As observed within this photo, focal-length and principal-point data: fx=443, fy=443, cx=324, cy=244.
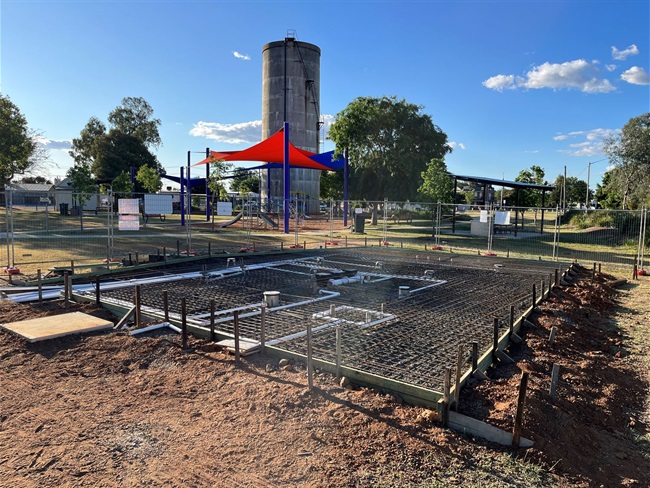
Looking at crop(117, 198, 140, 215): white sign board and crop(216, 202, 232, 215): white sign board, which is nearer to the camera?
crop(117, 198, 140, 215): white sign board

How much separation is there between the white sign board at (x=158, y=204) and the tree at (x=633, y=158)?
2951cm

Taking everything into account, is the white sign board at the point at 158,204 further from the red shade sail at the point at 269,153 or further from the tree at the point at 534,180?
the tree at the point at 534,180

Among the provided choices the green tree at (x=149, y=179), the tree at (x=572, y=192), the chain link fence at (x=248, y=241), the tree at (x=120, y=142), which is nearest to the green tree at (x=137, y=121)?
the tree at (x=120, y=142)

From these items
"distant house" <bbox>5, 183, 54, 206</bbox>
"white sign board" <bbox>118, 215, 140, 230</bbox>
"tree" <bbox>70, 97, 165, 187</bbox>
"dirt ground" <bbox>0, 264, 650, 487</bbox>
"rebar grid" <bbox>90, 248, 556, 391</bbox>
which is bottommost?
"dirt ground" <bbox>0, 264, 650, 487</bbox>

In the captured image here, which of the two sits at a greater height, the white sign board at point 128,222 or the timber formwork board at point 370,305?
the white sign board at point 128,222

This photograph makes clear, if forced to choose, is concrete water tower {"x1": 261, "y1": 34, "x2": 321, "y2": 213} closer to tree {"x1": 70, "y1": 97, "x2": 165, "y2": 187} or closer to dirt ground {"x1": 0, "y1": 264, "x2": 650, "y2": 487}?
tree {"x1": 70, "y1": 97, "x2": 165, "y2": 187}

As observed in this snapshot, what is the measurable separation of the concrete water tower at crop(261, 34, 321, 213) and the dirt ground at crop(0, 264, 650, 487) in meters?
42.2

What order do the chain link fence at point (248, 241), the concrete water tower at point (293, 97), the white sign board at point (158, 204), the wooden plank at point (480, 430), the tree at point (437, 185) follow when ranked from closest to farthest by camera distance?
the wooden plank at point (480, 430) → the chain link fence at point (248, 241) → the white sign board at point (158, 204) → the tree at point (437, 185) → the concrete water tower at point (293, 97)

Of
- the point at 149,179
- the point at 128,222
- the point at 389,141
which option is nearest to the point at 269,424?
the point at 128,222

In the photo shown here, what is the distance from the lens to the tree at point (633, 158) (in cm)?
3095

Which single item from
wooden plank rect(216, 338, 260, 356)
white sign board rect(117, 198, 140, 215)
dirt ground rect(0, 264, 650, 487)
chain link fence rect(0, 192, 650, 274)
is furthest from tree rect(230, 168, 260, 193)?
dirt ground rect(0, 264, 650, 487)

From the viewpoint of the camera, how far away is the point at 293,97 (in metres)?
47.3

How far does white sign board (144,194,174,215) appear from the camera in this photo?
16938 millimetres

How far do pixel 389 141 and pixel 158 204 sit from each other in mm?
21216
